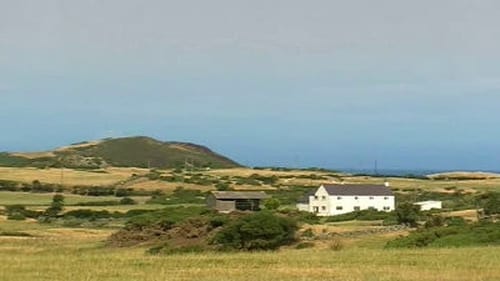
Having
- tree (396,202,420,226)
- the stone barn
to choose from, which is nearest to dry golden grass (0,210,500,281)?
tree (396,202,420,226)

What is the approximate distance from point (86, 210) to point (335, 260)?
76.7 metres

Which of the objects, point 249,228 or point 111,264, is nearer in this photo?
point 111,264

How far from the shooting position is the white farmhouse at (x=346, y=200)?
357ft

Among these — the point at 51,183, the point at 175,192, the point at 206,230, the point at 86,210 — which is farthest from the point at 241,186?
the point at 206,230

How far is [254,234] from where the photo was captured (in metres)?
49.8

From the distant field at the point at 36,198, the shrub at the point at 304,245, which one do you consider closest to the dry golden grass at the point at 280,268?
the shrub at the point at 304,245

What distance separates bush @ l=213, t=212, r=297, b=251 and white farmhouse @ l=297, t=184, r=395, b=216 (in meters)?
54.7

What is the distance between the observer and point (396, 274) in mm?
22453

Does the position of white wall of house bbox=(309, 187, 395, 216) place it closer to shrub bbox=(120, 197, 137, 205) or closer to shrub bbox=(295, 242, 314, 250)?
shrub bbox=(120, 197, 137, 205)

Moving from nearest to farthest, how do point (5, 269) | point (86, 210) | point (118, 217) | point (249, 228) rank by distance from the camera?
1. point (5, 269)
2. point (249, 228)
3. point (118, 217)
4. point (86, 210)

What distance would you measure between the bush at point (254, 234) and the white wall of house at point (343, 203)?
54524 millimetres

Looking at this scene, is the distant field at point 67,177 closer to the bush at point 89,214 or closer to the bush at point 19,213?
the bush at point 19,213

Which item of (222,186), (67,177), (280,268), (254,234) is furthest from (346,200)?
(280,268)

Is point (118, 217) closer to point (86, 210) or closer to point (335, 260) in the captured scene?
point (86, 210)
